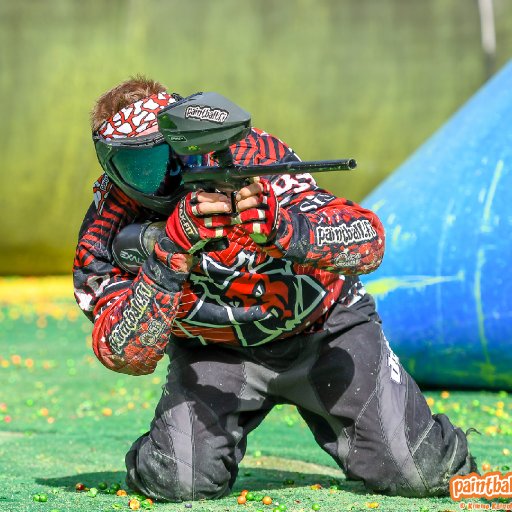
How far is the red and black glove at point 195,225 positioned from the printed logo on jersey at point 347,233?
0.93 ft

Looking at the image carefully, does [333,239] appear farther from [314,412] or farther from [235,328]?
[314,412]

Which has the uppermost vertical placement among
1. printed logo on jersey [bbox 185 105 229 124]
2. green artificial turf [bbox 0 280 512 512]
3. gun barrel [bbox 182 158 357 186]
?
printed logo on jersey [bbox 185 105 229 124]

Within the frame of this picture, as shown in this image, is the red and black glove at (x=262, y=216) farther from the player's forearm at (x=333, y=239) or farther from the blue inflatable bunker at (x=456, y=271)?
the blue inflatable bunker at (x=456, y=271)

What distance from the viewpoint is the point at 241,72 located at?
8.98 metres

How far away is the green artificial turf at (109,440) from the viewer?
312 cm

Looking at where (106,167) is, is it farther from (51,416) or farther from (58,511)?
(51,416)

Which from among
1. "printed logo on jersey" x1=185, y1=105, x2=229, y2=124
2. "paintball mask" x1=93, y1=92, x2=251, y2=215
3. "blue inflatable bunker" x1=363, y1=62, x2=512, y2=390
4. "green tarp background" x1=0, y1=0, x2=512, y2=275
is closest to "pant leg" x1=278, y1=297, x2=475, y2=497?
"paintball mask" x1=93, y1=92, x2=251, y2=215

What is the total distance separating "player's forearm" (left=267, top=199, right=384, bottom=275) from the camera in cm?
267

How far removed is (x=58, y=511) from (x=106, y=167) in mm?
1002

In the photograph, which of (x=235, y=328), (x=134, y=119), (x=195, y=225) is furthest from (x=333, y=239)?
(x=134, y=119)

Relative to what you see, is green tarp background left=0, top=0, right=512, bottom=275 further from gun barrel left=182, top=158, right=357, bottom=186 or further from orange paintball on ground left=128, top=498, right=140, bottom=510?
gun barrel left=182, top=158, right=357, bottom=186

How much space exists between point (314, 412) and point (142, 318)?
788mm

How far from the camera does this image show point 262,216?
2.54 meters

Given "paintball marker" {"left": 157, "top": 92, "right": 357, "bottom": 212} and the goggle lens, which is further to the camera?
the goggle lens
